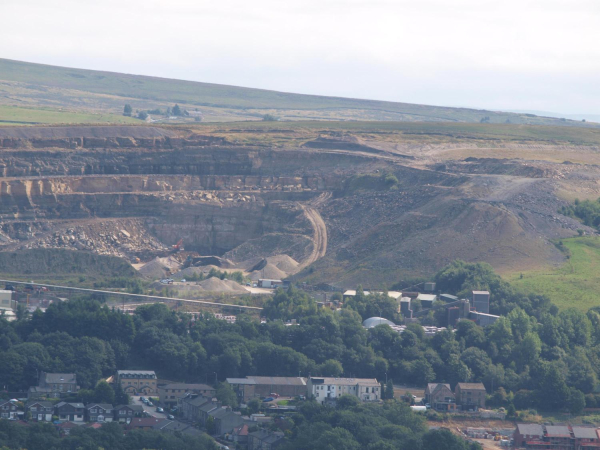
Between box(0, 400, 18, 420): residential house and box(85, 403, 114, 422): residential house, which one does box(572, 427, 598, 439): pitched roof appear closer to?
box(85, 403, 114, 422): residential house

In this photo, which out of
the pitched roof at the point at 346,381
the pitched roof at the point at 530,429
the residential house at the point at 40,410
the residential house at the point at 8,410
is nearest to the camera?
the residential house at the point at 8,410

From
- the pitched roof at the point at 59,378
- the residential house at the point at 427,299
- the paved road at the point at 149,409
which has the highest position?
the residential house at the point at 427,299

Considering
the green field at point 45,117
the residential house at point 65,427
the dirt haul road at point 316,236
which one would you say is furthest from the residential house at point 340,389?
the green field at point 45,117

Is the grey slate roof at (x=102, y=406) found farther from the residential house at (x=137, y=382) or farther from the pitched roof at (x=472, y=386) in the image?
the pitched roof at (x=472, y=386)

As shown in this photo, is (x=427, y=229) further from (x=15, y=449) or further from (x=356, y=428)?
(x=15, y=449)

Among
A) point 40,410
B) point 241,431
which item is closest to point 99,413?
point 40,410

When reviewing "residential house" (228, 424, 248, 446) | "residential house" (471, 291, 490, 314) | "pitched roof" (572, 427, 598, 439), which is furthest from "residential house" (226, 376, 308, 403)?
"residential house" (471, 291, 490, 314)

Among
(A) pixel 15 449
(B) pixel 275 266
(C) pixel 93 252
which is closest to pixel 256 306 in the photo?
(B) pixel 275 266
